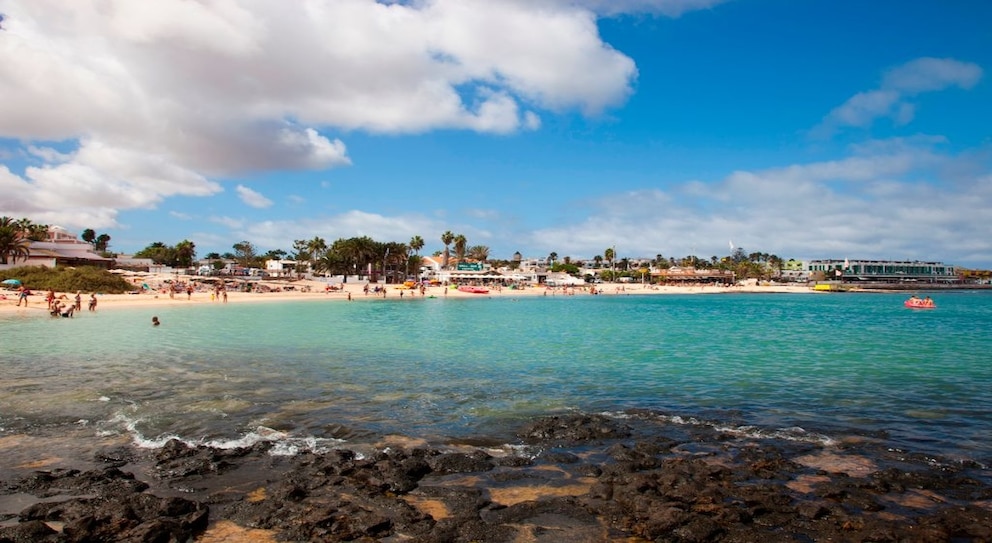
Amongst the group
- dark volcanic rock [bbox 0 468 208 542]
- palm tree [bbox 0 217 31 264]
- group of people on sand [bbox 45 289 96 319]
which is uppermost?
palm tree [bbox 0 217 31 264]

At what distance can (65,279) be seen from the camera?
2286 inches

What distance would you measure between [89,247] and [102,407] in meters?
91.9

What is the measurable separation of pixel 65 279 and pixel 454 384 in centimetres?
5839

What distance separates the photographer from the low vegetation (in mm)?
57406

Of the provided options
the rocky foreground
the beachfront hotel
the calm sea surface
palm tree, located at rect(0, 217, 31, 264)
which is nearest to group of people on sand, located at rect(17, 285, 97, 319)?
the calm sea surface

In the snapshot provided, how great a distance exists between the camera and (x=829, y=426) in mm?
12547

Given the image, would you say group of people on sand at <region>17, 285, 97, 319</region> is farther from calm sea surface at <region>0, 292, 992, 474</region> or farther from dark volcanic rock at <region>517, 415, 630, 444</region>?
dark volcanic rock at <region>517, 415, 630, 444</region>

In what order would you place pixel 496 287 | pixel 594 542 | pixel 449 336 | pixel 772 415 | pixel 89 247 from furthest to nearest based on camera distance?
pixel 496 287 → pixel 89 247 → pixel 449 336 → pixel 772 415 → pixel 594 542

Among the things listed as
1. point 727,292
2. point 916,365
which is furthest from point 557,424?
point 727,292

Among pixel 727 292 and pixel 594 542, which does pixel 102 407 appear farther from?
pixel 727 292

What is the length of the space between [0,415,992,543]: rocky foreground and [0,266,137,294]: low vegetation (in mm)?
59499

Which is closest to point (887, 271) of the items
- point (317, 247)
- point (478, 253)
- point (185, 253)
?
point (478, 253)

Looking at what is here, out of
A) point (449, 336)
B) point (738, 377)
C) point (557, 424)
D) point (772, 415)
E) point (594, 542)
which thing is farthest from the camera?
point (449, 336)

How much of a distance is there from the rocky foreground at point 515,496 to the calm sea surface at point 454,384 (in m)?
1.46
